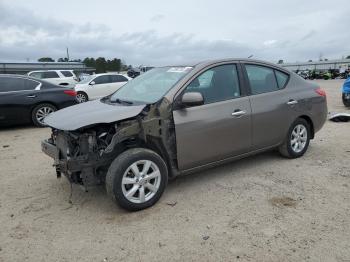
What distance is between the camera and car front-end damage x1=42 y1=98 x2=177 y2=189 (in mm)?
3768

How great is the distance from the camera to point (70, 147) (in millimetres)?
3984

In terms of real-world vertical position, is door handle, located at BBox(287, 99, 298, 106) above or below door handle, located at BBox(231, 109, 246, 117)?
above

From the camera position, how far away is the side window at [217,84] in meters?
4.39

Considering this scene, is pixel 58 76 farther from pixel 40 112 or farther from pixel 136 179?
pixel 136 179

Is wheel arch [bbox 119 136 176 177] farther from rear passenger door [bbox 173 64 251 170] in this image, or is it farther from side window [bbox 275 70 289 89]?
side window [bbox 275 70 289 89]

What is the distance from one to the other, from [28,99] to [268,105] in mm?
6574

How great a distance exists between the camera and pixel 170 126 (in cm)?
403

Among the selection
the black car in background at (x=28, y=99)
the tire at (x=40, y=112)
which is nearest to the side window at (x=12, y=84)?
the black car in background at (x=28, y=99)

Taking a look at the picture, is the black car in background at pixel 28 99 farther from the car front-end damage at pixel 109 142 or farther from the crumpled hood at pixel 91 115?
the car front-end damage at pixel 109 142

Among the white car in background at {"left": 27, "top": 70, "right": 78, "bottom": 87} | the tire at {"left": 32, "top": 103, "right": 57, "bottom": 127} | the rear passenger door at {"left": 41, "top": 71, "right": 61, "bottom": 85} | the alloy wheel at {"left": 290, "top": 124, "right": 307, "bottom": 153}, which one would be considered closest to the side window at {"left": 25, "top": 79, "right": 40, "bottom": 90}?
the tire at {"left": 32, "top": 103, "right": 57, "bottom": 127}

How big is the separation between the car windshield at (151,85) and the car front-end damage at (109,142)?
309 millimetres

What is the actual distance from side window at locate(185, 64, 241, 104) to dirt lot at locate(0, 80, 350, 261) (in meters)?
1.15

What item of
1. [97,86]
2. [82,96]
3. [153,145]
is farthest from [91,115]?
[97,86]

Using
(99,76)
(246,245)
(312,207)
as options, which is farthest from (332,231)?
(99,76)
